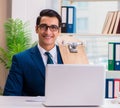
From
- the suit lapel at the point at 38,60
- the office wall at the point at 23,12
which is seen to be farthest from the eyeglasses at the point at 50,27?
the office wall at the point at 23,12

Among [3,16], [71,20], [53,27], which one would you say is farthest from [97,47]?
[53,27]

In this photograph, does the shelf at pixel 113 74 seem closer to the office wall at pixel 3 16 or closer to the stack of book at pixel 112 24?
the stack of book at pixel 112 24

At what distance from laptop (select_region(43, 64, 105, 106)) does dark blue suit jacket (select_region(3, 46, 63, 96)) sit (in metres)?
0.69

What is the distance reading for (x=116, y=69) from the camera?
11.7 ft

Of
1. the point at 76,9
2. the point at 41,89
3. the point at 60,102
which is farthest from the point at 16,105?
the point at 76,9

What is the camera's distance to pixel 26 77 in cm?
233

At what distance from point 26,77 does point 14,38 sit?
1452 mm

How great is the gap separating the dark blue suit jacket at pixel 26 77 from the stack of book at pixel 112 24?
1466 millimetres

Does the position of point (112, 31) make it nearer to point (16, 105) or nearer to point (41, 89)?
point (41, 89)

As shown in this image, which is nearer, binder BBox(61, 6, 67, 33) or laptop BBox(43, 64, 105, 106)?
laptop BBox(43, 64, 105, 106)

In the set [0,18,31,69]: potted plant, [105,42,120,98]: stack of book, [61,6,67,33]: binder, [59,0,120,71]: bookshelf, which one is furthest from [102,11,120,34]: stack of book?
[0,18,31,69]: potted plant

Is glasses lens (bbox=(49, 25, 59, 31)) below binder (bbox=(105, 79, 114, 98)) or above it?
above

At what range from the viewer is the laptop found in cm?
160

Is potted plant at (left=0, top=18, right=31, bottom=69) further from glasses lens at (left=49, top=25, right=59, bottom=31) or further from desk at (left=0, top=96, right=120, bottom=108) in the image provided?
desk at (left=0, top=96, right=120, bottom=108)
